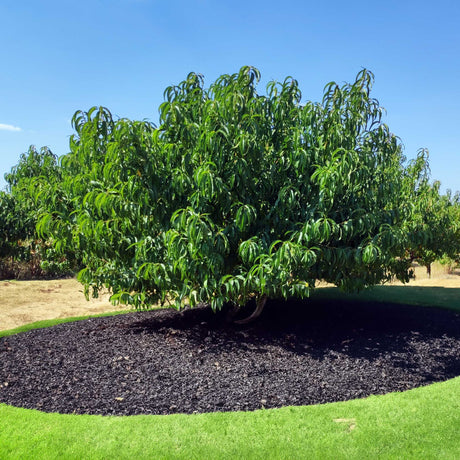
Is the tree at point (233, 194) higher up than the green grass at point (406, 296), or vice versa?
the tree at point (233, 194)

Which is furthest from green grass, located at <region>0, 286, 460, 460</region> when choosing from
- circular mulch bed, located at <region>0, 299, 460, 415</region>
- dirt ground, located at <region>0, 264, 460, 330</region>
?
dirt ground, located at <region>0, 264, 460, 330</region>

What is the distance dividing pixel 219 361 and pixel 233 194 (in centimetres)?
257

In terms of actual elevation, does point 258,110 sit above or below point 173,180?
above

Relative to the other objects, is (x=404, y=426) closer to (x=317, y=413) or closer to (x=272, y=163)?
(x=317, y=413)

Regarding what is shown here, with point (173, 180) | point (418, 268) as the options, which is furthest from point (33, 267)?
point (418, 268)

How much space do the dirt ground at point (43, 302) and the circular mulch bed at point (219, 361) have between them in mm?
3824

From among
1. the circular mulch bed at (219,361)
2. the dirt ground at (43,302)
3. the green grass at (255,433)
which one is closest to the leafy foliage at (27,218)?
the dirt ground at (43,302)

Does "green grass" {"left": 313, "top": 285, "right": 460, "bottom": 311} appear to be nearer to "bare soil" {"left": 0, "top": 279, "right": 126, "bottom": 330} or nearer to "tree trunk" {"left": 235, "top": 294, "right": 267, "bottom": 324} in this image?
"tree trunk" {"left": 235, "top": 294, "right": 267, "bottom": 324}

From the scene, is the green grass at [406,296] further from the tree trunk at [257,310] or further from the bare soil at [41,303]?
the bare soil at [41,303]

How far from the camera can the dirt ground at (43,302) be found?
Result: 13705 mm

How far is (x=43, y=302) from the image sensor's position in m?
16.3

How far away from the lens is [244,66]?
6.80m

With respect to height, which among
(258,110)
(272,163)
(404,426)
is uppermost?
(258,110)

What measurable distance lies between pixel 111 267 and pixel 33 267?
1759 centimetres
